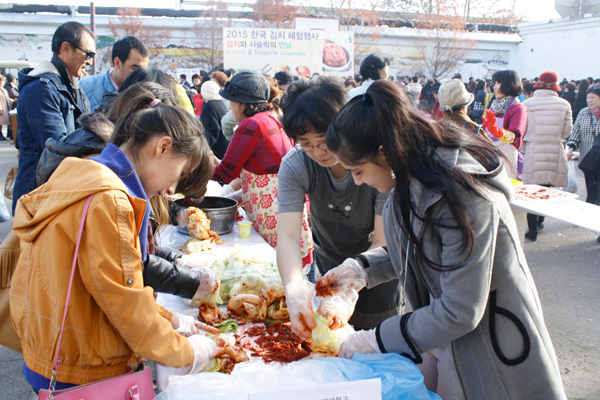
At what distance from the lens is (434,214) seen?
129 cm

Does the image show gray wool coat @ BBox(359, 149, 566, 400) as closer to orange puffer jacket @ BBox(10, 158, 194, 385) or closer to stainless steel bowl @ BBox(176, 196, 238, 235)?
orange puffer jacket @ BBox(10, 158, 194, 385)

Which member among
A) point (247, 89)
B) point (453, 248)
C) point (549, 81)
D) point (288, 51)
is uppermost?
point (288, 51)

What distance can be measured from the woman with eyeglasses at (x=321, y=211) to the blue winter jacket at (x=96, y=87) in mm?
2808

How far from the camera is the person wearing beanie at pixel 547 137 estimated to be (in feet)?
18.0

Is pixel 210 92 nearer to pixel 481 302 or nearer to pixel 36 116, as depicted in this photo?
pixel 36 116

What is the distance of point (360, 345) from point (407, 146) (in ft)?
2.41

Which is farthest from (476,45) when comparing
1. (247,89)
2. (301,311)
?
(301,311)

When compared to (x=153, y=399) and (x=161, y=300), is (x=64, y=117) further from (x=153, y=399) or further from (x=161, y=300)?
(x=153, y=399)

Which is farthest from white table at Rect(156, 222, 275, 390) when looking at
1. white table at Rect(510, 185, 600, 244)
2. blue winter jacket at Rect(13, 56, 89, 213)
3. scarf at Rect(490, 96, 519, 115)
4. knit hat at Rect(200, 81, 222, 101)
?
scarf at Rect(490, 96, 519, 115)

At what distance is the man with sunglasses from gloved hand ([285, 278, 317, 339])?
215 cm

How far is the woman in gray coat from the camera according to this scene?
4.08ft

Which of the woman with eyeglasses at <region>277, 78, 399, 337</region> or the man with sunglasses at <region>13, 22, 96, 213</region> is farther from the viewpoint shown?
→ the man with sunglasses at <region>13, 22, 96, 213</region>

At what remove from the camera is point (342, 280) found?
184cm

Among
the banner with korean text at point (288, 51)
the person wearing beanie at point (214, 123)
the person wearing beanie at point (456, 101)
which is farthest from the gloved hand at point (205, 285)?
the banner with korean text at point (288, 51)
